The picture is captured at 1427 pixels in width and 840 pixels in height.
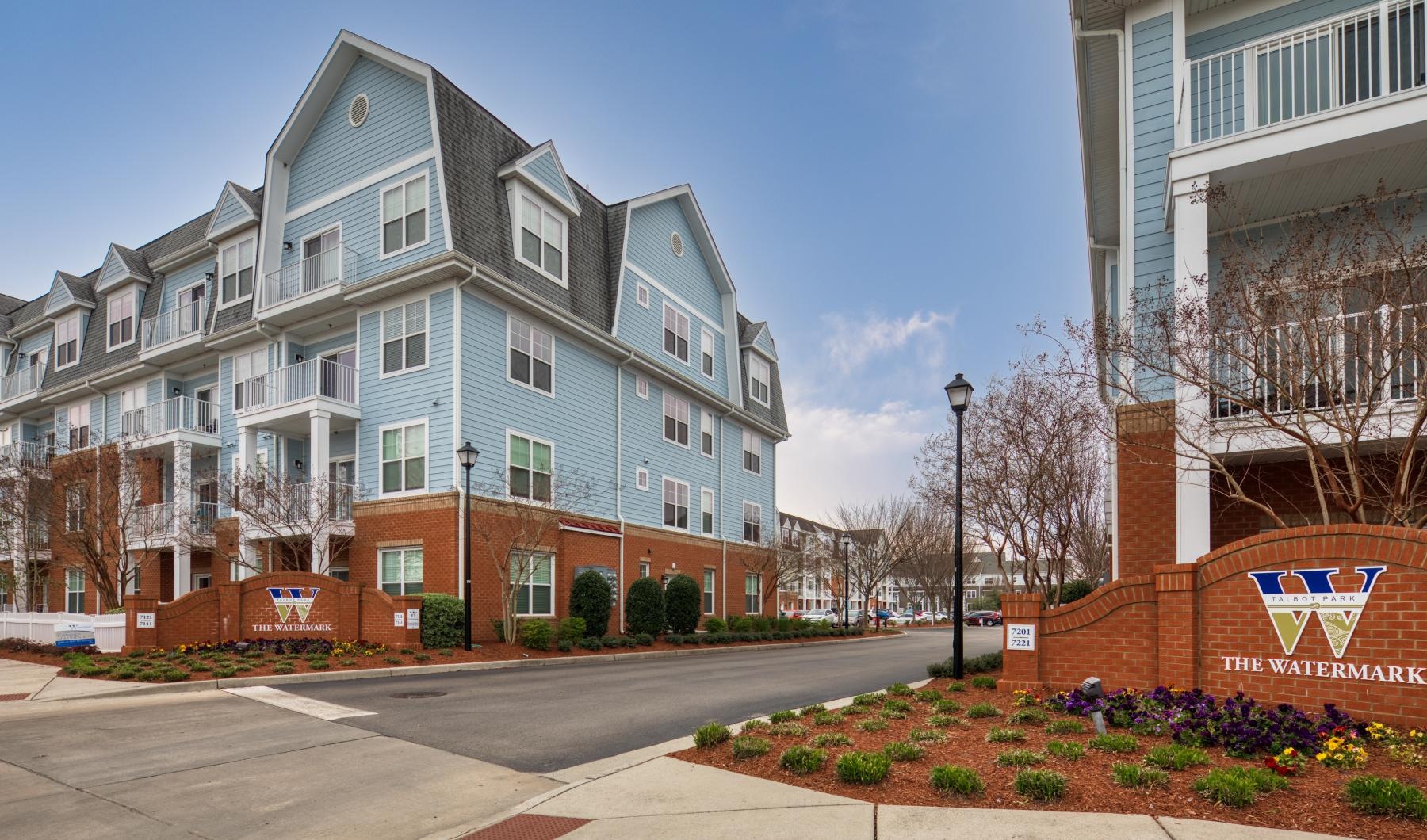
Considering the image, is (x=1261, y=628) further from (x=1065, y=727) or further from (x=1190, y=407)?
(x=1190, y=407)

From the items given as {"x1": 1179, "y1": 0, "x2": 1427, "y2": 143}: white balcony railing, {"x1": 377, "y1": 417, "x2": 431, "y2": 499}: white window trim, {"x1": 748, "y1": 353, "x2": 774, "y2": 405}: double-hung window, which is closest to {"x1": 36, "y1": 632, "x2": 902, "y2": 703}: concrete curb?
{"x1": 377, "y1": 417, "x2": 431, "y2": 499}: white window trim

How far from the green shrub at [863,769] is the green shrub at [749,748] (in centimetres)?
98

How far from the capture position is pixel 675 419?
31.6 meters

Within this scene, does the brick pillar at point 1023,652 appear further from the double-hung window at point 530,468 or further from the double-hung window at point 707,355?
the double-hung window at point 707,355

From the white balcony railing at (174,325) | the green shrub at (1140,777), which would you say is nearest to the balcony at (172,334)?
the white balcony railing at (174,325)

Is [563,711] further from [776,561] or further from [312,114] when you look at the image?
[776,561]

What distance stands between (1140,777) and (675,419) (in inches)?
1026

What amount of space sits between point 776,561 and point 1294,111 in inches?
1061

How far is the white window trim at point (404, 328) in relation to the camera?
858 inches

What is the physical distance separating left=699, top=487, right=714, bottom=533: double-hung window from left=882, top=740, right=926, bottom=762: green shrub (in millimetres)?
25567

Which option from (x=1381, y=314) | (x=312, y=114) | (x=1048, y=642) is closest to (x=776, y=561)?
(x=312, y=114)

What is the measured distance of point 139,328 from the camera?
30734 mm

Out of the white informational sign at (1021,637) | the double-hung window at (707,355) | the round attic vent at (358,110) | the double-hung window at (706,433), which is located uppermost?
the round attic vent at (358,110)

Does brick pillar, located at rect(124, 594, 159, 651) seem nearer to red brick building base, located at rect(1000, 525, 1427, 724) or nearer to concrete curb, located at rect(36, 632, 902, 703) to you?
concrete curb, located at rect(36, 632, 902, 703)
